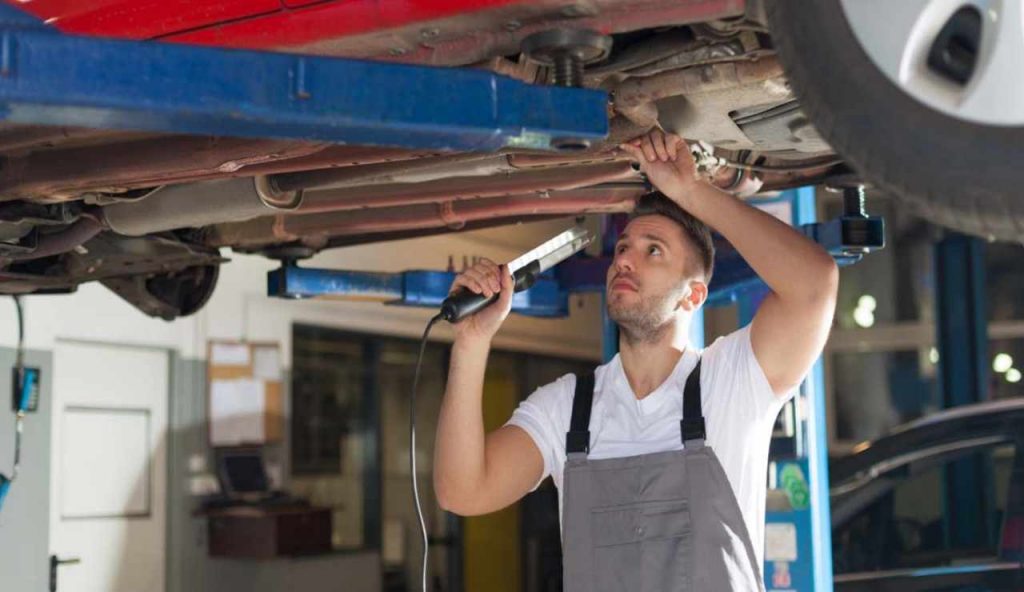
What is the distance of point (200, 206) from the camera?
9.69ft

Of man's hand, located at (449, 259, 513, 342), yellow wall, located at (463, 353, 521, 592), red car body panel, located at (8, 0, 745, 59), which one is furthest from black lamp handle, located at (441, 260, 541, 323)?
yellow wall, located at (463, 353, 521, 592)

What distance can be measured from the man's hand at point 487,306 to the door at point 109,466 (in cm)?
406

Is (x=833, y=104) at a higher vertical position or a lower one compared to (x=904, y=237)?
lower

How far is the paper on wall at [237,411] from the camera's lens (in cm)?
702

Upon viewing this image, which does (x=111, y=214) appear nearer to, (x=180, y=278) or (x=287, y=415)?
(x=180, y=278)

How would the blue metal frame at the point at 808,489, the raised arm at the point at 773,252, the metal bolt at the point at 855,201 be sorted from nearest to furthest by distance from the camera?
the raised arm at the point at 773,252 → the metal bolt at the point at 855,201 → the blue metal frame at the point at 808,489

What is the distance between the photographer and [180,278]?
13.3 feet

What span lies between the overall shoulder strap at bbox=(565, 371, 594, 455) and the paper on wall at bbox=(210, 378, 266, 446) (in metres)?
4.64

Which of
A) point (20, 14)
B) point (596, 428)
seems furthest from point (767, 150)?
point (20, 14)

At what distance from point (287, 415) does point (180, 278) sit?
11.7 feet

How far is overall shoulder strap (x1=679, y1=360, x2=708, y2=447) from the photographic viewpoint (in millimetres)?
2439

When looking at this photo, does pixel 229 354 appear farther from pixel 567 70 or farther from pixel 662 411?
pixel 567 70

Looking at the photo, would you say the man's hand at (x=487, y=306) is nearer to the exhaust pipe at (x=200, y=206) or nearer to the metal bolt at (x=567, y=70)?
the exhaust pipe at (x=200, y=206)

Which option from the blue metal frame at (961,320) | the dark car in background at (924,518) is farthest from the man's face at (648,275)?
the blue metal frame at (961,320)
